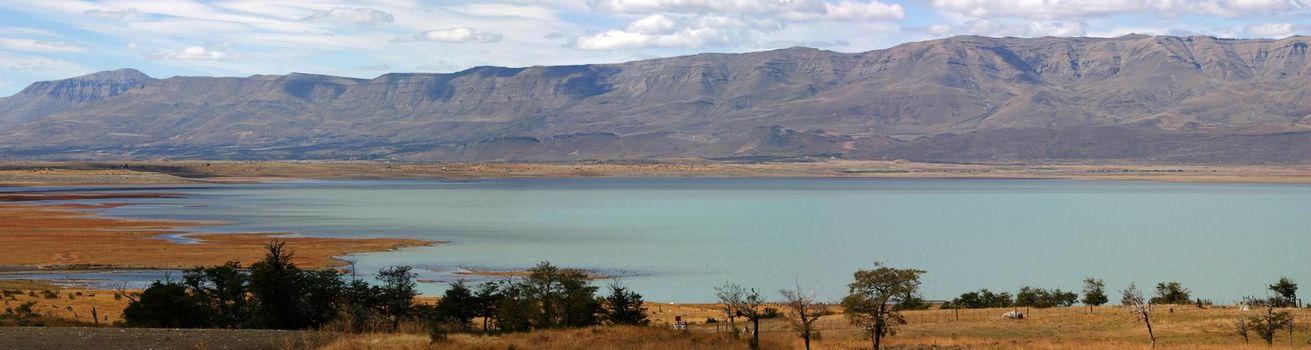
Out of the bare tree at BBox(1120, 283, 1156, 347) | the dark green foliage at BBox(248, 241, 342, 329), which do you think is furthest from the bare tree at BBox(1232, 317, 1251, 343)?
the dark green foliage at BBox(248, 241, 342, 329)

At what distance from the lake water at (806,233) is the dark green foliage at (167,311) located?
59.7 feet

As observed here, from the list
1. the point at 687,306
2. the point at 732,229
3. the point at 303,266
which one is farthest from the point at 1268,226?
the point at 303,266

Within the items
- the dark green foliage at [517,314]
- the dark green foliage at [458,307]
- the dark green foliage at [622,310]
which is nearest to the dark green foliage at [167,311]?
the dark green foliage at [458,307]

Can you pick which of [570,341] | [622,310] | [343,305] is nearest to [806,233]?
[622,310]

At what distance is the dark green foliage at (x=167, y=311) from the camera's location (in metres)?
31.9

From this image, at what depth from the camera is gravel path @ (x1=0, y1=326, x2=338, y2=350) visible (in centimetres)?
2216

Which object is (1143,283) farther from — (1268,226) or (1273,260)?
(1268,226)

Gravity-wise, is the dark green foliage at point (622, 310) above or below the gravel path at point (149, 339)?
below

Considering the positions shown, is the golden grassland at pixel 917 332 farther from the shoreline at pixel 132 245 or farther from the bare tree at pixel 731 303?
the shoreline at pixel 132 245

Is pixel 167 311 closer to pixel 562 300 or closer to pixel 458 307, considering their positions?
pixel 458 307

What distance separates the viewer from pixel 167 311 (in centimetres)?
3200

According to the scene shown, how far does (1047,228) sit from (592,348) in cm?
7600

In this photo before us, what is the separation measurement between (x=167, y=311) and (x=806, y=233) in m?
60.7

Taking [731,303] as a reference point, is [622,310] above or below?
below
